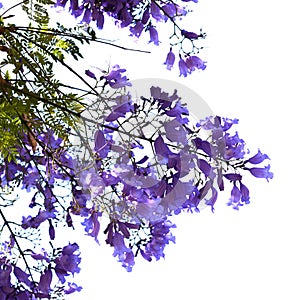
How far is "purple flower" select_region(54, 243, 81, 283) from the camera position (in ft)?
3.76

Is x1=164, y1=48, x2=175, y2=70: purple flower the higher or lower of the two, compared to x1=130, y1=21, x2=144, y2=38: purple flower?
lower

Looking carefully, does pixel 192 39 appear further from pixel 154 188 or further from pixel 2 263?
pixel 2 263

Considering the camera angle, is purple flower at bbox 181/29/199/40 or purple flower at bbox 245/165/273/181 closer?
purple flower at bbox 245/165/273/181

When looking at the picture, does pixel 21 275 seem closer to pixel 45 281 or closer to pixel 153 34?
pixel 45 281

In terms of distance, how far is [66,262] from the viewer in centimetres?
115

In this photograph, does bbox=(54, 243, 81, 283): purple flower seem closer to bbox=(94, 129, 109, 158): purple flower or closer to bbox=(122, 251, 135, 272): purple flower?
bbox=(122, 251, 135, 272): purple flower

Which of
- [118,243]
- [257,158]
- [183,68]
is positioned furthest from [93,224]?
[183,68]

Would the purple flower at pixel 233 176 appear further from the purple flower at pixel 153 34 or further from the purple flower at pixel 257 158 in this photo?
the purple flower at pixel 153 34

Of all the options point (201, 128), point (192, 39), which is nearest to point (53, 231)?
point (201, 128)

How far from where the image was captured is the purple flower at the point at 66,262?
3.76 ft

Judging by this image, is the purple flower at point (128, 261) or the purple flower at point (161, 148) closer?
the purple flower at point (161, 148)

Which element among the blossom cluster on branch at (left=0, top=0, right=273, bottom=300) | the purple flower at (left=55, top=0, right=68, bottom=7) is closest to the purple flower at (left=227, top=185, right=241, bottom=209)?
the blossom cluster on branch at (left=0, top=0, right=273, bottom=300)

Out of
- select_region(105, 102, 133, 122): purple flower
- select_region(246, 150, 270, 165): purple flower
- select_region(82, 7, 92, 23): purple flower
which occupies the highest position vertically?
select_region(82, 7, 92, 23): purple flower

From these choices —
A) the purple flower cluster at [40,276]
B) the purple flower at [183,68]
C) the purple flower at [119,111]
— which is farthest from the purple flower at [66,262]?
the purple flower at [183,68]
